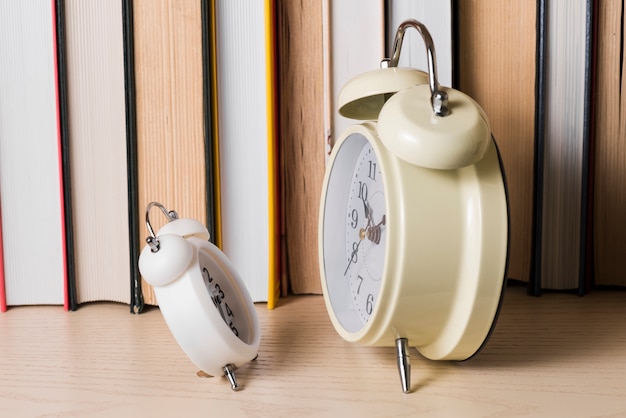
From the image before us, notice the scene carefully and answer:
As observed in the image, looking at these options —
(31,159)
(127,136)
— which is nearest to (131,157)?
(127,136)

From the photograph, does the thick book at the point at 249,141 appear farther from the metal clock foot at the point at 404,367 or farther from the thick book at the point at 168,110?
the metal clock foot at the point at 404,367

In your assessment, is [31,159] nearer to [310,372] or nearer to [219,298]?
[219,298]

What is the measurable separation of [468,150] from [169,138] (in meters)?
0.42

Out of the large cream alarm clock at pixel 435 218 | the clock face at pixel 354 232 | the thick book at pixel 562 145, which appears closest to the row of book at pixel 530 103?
the thick book at pixel 562 145

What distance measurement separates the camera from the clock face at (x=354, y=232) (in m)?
0.70

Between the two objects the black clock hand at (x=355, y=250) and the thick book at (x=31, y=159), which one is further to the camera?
the thick book at (x=31, y=159)

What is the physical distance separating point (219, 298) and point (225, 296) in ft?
0.08

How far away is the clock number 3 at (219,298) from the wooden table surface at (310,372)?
5 cm

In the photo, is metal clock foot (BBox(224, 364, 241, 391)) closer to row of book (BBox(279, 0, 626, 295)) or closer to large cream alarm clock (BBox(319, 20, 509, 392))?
large cream alarm clock (BBox(319, 20, 509, 392))

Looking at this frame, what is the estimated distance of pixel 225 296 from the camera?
28.6 inches

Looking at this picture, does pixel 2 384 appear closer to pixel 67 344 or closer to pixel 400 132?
pixel 67 344

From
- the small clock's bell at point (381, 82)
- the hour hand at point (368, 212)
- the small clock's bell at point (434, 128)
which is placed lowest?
the hour hand at point (368, 212)

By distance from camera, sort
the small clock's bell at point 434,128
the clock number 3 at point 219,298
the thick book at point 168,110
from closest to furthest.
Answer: the small clock's bell at point 434,128, the clock number 3 at point 219,298, the thick book at point 168,110

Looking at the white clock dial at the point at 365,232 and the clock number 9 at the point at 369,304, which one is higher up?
the white clock dial at the point at 365,232
